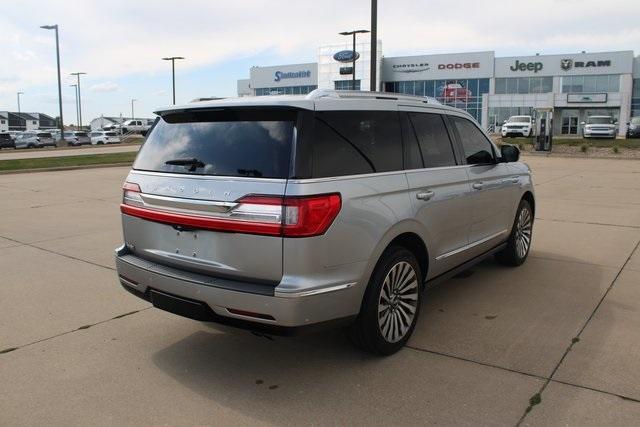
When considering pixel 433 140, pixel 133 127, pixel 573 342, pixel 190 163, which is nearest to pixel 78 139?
pixel 133 127

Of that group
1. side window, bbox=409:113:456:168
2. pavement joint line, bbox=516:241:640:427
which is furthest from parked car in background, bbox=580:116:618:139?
side window, bbox=409:113:456:168

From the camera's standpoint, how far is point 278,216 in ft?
10.6

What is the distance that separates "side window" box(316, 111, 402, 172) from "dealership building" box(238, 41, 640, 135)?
57249mm

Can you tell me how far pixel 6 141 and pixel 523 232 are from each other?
49.3 metres

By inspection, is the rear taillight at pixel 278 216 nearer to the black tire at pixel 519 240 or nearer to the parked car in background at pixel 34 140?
the black tire at pixel 519 240

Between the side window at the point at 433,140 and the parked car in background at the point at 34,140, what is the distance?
49917mm

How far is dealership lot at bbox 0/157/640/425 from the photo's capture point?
129 inches

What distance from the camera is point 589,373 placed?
3691 mm

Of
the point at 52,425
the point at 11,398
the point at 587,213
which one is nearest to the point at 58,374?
the point at 11,398

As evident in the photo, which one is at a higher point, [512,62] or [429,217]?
[512,62]

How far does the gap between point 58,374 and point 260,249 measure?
5.54 ft

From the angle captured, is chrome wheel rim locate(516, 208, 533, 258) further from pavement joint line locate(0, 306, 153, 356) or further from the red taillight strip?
pavement joint line locate(0, 306, 153, 356)

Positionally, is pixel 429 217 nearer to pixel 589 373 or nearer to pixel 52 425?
pixel 589 373

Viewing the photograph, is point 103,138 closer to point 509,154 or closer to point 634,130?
point 634,130
